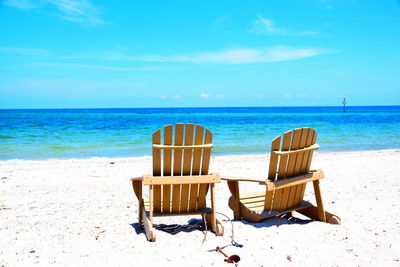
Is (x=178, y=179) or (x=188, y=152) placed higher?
(x=188, y=152)

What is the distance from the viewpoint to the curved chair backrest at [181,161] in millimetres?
→ 3477

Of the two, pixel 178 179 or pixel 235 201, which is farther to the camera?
pixel 235 201

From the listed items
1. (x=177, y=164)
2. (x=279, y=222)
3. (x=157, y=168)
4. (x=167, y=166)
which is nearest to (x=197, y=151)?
(x=177, y=164)

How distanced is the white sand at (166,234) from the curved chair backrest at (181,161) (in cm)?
36

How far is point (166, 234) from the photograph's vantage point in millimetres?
3604

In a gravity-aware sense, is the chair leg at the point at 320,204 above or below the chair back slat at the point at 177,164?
below

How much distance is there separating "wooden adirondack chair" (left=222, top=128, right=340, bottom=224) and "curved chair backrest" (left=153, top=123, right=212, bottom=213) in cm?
51

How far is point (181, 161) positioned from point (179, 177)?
170mm

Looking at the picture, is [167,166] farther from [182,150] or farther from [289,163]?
[289,163]

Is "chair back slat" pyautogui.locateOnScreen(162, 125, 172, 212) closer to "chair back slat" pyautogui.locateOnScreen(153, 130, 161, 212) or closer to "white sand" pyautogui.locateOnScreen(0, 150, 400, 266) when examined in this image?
"chair back slat" pyautogui.locateOnScreen(153, 130, 161, 212)

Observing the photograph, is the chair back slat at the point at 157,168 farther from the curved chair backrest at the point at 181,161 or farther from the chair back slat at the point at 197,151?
→ the chair back slat at the point at 197,151

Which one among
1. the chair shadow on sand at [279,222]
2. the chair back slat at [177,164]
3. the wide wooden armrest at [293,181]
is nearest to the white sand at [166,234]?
the chair shadow on sand at [279,222]

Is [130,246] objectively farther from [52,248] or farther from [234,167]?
[234,167]

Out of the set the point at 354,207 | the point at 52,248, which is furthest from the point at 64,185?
the point at 354,207
